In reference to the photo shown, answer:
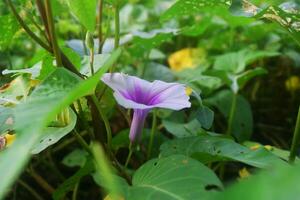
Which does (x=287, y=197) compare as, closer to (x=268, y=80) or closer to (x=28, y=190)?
(x=28, y=190)

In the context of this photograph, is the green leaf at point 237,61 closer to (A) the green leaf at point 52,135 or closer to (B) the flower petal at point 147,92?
(B) the flower petal at point 147,92

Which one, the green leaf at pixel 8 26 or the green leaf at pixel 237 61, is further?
the green leaf at pixel 237 61

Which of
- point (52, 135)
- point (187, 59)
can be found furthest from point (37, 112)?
point (187, 59)

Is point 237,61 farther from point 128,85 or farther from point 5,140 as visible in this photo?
point 5,140

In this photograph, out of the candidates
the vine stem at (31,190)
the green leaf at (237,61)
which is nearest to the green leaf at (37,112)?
the vine stem at (31,190)

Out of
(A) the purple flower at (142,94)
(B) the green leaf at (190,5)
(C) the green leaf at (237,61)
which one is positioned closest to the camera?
(A) the purple flower at (142,94)

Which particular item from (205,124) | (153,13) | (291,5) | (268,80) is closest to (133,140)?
(205,124)

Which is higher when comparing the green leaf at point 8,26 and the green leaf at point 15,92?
the green leaf at point 8,26

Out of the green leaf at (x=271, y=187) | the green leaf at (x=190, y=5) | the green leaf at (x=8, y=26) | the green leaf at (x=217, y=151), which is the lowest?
the green leaf at (x=217, y=151)
